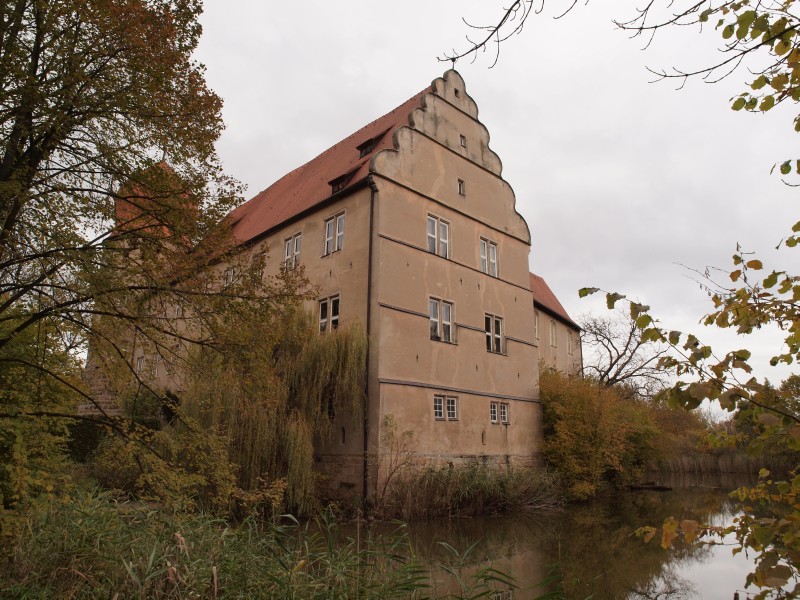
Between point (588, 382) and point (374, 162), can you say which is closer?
point (374, 162)

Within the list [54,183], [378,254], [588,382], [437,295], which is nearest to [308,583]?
[54,183]

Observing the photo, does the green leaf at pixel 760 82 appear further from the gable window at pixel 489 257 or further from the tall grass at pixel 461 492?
the gable window at pixel 489 257

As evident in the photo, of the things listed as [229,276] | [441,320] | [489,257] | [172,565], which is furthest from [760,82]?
[489,257]

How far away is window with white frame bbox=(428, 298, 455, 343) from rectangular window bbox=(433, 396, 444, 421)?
68.0 inches

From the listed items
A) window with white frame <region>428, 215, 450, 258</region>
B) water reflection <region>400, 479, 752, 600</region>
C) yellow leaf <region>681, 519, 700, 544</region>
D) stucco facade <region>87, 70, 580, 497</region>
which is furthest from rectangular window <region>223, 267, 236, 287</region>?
window with white frame <region>428, 215, 450, 258</region>

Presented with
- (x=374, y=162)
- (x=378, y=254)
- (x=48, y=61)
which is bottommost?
(x=48, y=61)

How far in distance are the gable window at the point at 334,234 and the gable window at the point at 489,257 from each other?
515 centimetres

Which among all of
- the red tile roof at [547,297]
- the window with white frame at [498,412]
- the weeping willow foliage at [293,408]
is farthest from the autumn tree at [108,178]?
the red tile roof at [547,297]

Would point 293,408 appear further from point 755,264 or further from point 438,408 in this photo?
point 755,264

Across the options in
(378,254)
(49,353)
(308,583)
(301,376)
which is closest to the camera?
(308,583)

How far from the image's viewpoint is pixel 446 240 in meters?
19.0

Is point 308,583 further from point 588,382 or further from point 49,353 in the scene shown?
point 588,382

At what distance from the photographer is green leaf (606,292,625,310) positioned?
253cm

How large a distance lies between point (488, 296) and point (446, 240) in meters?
2.52
